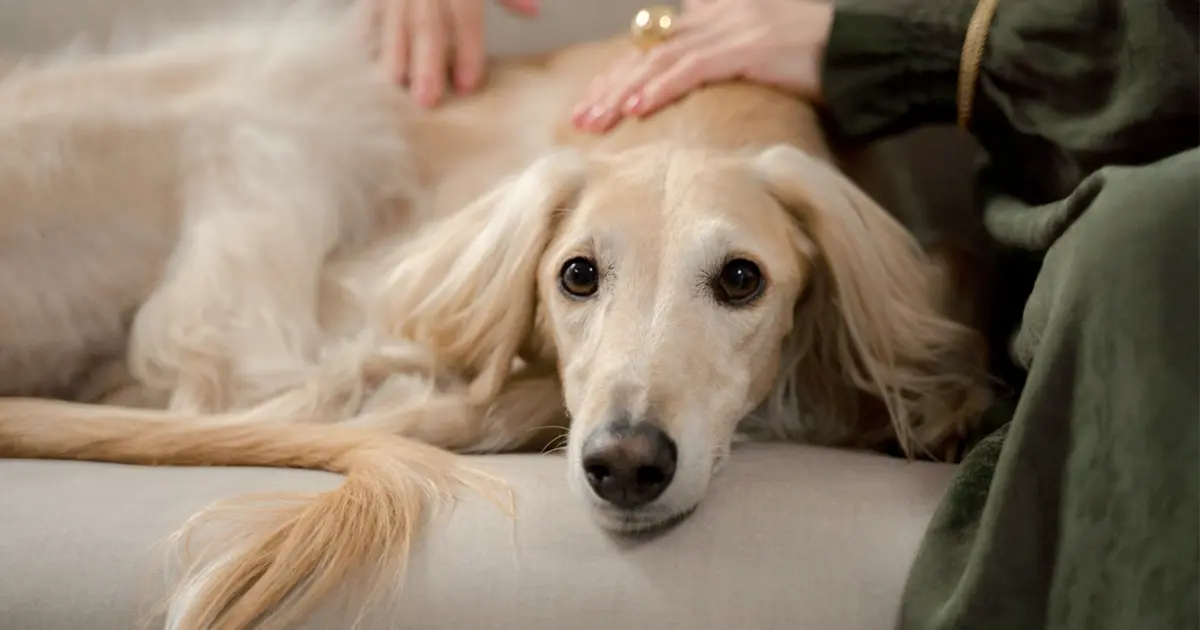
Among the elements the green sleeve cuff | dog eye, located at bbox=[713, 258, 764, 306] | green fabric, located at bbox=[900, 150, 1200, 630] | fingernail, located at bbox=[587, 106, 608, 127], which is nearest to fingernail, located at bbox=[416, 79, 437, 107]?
fingernail, located at bbox=[587, 106, 608, 127]

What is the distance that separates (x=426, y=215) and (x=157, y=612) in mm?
724

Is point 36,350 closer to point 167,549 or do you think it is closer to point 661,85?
point 167,549

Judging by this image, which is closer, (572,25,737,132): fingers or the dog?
the dog

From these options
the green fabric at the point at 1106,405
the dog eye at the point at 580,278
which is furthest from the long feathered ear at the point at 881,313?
the dog eye at the point at 580,278

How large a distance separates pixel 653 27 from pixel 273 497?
74 cm

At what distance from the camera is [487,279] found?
1024 millimetres

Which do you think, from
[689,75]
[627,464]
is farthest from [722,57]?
[627,464]

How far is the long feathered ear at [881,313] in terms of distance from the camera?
945mm

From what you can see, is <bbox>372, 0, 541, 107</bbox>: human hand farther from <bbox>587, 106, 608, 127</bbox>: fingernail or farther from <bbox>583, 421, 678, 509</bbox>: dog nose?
<bbox>583, 421, 678, 509</bbox>: dog nose

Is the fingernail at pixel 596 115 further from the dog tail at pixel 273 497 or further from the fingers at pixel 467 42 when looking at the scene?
the dog tail at pixel 273 497

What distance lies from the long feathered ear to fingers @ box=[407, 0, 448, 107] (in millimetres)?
572

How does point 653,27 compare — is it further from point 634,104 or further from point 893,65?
point 893,65

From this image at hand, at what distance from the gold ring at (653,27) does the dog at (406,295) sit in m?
0.10

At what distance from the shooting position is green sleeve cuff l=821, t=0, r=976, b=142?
100 centimetres
